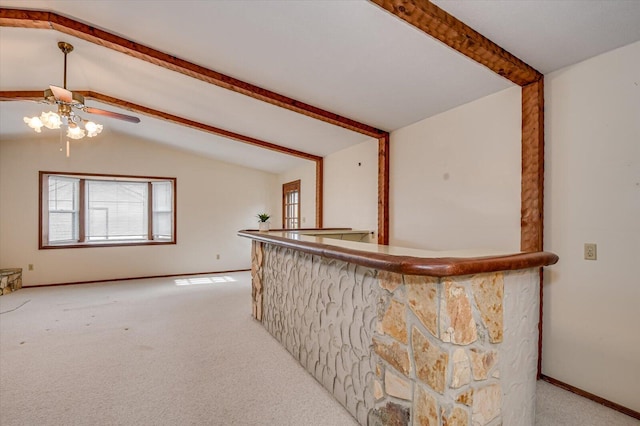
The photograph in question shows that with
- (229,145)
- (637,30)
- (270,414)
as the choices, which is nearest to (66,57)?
(229,145)

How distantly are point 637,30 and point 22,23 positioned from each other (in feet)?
13.9

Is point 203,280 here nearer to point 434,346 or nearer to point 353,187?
point 353,187

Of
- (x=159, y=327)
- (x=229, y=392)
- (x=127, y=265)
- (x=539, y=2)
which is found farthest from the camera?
(x=127, y=265)

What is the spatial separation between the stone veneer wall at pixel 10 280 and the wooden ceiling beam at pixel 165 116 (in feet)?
9.11

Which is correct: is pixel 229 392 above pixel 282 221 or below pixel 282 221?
below

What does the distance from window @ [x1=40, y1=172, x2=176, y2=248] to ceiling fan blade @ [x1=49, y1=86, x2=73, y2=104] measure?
3445mm

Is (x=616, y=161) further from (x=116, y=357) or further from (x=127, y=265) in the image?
(x=127, y=265)

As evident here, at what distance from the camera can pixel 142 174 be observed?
19.4ft

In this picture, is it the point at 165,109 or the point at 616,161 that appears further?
the point at 165,109

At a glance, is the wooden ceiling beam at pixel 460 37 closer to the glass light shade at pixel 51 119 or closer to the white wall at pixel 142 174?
the glass light shade at pixel 51 119

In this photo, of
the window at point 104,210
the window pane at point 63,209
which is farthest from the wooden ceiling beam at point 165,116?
the window pane at point 63,209

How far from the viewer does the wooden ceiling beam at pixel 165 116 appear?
3.60 meters

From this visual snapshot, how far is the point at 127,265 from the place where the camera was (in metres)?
5.82

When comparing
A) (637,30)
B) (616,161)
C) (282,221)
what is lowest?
(282,221)
